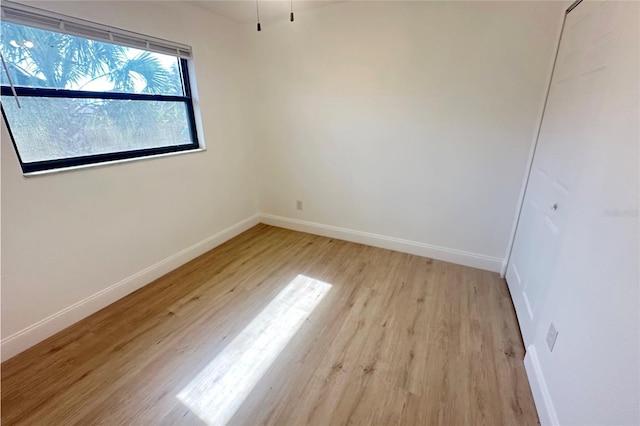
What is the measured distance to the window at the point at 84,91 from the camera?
1593mm

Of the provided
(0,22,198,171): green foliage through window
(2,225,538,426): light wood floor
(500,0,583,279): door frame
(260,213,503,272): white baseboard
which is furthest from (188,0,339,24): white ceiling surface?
(2,225,538,426): light wood floor

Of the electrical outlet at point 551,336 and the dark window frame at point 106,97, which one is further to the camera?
the dark window frame at point 106,97

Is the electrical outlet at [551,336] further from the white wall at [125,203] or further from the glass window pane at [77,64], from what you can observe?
the glass window pane at [77,64]

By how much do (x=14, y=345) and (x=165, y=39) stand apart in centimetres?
242

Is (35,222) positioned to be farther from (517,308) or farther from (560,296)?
(517,308)

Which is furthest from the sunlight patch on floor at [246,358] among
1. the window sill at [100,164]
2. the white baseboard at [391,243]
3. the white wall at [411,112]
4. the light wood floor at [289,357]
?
the window sill at [100,164]

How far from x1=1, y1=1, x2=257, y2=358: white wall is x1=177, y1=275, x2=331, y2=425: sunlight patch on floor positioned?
118cm

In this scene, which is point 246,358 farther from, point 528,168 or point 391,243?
point 528,168

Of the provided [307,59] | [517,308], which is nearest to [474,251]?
[517,308]

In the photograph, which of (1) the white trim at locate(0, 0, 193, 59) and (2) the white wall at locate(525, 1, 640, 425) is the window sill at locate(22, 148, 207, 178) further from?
(2) the white wall at locate(525, 1, 640, 425)

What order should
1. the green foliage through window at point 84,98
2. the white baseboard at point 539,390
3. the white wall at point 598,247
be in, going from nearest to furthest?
the white wall at point 598,247, the white baseboard at point 539,390, the green foliage through window at point 84,98

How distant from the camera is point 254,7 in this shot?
2496 millimetres

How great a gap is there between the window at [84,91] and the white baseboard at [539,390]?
3081 millimetres

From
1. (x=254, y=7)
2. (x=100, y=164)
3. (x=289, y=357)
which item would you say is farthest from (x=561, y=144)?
(x=100, y=164)
